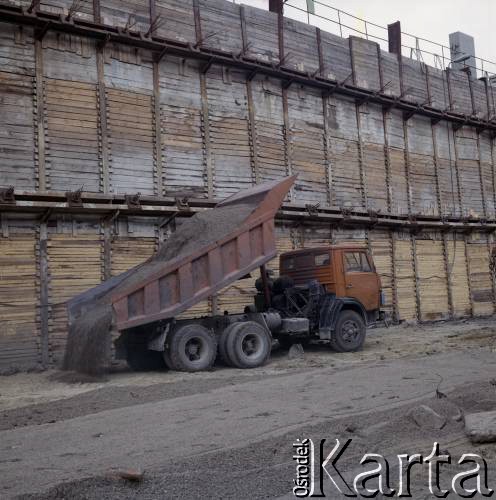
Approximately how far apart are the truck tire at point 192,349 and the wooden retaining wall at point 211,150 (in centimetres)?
413

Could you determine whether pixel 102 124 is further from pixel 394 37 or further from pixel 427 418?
pixel 394 37

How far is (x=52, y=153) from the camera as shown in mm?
14164

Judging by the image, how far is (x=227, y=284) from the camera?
11641mm

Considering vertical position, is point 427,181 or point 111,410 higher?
point 427,181

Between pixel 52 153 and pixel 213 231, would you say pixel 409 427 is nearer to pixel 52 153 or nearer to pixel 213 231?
pixel 213 231

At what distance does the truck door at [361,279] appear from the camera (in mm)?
14008

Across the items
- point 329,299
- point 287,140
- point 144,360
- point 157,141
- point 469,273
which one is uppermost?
point 287,140

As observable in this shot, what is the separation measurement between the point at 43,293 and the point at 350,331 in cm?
755

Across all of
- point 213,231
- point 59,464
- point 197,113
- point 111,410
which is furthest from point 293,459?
point 197,113

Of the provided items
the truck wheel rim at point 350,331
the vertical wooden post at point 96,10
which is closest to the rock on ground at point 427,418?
the truck wheel rim at point 350,331

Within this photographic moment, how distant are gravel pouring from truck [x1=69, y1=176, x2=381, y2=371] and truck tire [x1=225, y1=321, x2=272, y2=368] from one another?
2cm

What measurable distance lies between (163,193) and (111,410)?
8.92 metres

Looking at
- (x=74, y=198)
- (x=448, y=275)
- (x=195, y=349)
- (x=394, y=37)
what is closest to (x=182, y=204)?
(x=74, y=198)

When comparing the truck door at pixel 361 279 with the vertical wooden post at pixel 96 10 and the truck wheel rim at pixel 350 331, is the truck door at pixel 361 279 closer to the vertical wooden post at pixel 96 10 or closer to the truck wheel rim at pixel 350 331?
the truck wheel rim at pixel 350 331
